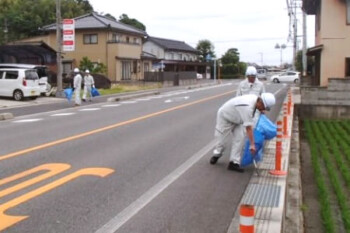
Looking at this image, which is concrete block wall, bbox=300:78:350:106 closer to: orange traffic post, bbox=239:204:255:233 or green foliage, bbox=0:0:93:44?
orange traffic post, bbox=239:204:255:233

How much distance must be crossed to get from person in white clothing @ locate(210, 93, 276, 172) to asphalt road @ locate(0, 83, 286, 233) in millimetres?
292

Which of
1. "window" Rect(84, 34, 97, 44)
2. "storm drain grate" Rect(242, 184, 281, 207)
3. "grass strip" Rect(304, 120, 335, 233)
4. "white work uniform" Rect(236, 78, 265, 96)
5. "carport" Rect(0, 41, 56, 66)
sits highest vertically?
"window" Rect(84, 34, 97, 44)

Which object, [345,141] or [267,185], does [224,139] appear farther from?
[345,141]

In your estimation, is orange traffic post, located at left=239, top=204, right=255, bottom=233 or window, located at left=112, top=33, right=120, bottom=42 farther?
window, located at left=112, top=33, right=120, bottom=42

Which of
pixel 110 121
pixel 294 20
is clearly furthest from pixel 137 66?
pixel 110 121

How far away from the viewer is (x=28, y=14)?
59.4 meters

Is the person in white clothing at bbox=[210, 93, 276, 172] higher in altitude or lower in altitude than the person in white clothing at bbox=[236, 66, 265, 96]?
lower

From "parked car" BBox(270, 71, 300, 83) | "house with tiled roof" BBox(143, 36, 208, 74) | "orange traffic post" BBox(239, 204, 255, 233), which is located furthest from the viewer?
"house with tiled roof" BBox(143, 36, 208, 74)

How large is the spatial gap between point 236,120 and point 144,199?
2479 millimetres

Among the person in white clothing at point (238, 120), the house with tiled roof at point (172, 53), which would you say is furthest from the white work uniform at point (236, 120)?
the house with tiled roof at point (172, 53)

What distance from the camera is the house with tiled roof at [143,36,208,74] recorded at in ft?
247

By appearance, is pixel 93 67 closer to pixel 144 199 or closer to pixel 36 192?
pixel 36 192

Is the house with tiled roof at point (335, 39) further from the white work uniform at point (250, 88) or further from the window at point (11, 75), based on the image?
the window at point (11, 75)

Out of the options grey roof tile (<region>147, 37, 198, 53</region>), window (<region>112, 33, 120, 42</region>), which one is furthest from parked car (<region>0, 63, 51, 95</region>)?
grey roof tile (<region>147, 37, 198, 53</region>)
